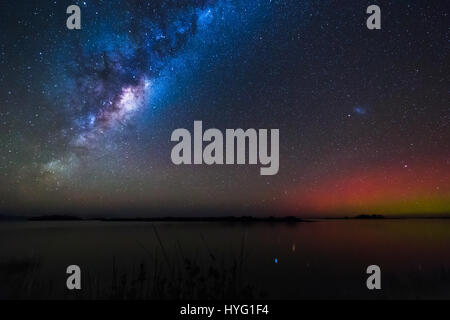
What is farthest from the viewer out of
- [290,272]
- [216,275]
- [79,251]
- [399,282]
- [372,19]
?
[79,251]

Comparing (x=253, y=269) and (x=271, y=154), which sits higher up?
(x=271, y=154)

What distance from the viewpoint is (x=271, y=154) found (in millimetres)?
8656

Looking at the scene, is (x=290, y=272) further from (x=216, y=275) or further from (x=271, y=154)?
(x=216, y=275)

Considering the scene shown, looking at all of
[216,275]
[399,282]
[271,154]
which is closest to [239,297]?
[216,275]

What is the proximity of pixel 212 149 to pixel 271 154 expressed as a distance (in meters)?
1.37

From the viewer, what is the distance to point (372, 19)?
8070mm

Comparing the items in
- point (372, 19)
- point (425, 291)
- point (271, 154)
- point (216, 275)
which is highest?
point (372, 19)

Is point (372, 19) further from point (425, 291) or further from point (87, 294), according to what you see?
point (87, 294)
